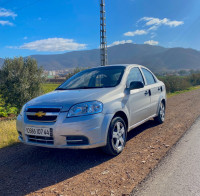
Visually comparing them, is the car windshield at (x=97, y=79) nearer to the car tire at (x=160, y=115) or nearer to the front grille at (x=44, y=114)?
the front grille at (x=44, y=114)

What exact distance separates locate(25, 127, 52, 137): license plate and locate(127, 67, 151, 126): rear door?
1.73 meters

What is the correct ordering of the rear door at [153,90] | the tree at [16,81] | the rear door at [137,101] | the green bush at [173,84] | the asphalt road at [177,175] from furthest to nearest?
the green bush at [173,84], the tree at [16,81], the rear door at [153,90], the rear door at [137,101], the asphalt road at [177,175]

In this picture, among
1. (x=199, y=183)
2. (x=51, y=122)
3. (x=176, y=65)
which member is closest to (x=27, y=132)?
(x=51, y=122)

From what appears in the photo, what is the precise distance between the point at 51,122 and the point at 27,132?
59 cm

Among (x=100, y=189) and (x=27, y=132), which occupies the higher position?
(x=27, y=132)

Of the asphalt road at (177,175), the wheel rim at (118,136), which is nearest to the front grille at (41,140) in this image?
the wheel rim at (118,136)

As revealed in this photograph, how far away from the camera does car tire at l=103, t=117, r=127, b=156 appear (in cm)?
349

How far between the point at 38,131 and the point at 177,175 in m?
2.26

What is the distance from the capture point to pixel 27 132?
3490mm

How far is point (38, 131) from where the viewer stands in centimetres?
332

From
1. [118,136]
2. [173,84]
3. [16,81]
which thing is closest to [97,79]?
[118,136]

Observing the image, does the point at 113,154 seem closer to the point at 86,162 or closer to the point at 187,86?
the point at 86,162

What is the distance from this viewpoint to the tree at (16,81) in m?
11.6

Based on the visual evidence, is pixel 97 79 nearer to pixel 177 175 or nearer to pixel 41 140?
pixel 41 140
